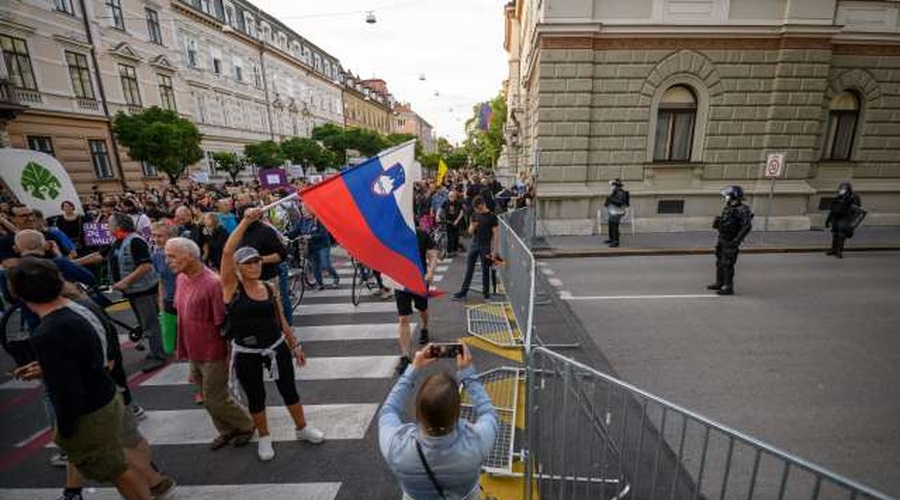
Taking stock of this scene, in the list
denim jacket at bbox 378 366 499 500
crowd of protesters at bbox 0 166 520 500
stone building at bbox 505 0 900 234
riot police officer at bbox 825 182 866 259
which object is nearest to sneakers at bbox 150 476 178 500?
crowd of protesters at bbox 0 166 520 500

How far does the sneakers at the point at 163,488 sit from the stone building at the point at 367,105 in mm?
64956

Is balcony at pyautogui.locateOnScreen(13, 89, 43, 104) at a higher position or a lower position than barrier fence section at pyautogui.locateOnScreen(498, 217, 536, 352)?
higher

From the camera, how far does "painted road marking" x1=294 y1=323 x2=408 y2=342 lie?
19.9 ft

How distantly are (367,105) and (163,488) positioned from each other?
252ft

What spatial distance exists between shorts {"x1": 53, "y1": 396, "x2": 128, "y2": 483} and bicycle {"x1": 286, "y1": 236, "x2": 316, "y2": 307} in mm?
4680

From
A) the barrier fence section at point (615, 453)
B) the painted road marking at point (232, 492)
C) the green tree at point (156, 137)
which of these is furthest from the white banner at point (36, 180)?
the green tree at point (156, 137)

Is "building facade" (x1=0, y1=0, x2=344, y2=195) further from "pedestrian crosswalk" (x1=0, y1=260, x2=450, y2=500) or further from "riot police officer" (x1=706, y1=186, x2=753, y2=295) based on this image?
"riot police officer" (x1=706, y1=186, x2=753, y2=295)

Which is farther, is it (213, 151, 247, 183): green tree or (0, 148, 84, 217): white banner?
(213, 151, 247, 183): green tree

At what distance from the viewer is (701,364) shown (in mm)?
5098

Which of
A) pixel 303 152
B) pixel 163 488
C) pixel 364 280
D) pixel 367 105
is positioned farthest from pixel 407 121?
pixel 163 488

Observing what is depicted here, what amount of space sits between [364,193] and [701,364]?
4.72 meters

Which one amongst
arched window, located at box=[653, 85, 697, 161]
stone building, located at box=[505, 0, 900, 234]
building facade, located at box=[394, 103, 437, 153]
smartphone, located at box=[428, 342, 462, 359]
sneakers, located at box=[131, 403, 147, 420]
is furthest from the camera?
building facade, located at box=[394, 103, 437, 153]

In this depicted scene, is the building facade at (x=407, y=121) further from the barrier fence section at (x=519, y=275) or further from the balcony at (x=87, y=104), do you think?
the barrier fence section at (x=519, y=275)

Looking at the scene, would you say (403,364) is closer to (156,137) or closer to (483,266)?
(483,266)
